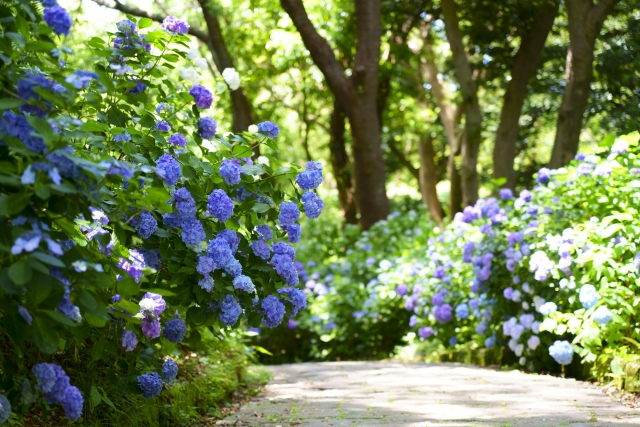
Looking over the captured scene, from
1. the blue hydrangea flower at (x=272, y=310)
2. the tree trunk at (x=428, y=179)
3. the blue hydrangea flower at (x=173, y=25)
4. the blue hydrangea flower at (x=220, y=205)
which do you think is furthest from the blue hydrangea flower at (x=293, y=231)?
the tree trunk at (x=428, y=179)

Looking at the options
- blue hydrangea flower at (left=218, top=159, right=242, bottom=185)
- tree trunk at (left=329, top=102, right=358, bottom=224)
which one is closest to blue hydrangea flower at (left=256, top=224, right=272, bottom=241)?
blue hydrangea flower at (left=218, top=159, right=242, bottom=185)

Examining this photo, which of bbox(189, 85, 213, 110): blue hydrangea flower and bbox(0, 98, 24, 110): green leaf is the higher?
bbox(189, 85, 213, 110): blue hydrangea flower

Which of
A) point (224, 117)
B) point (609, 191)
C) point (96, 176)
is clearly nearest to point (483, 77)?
point (224, 117)

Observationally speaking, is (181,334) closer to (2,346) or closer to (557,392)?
(2,346)

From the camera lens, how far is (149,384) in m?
3.42

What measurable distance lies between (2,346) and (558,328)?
3.64 meters

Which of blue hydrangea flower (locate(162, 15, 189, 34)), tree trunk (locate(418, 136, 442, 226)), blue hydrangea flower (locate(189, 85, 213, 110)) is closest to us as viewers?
blue hydrangea flower (locate(162, 15, 189, 34))

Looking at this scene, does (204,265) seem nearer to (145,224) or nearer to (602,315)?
(145,224)

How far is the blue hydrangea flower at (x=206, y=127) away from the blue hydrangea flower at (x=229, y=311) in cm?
98

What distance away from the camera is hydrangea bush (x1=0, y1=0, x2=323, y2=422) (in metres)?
2.38

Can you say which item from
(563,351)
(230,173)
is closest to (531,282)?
(563,351)

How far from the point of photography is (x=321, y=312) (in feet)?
31.5

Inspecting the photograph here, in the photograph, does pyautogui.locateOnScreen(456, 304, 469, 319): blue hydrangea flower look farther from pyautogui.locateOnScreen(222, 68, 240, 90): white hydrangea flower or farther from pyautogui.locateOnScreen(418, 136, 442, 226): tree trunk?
pyautogui.locateOnScreen(418, 136, 442, 226): tree trunk

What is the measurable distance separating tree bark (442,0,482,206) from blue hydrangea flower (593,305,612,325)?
5.94 metres
